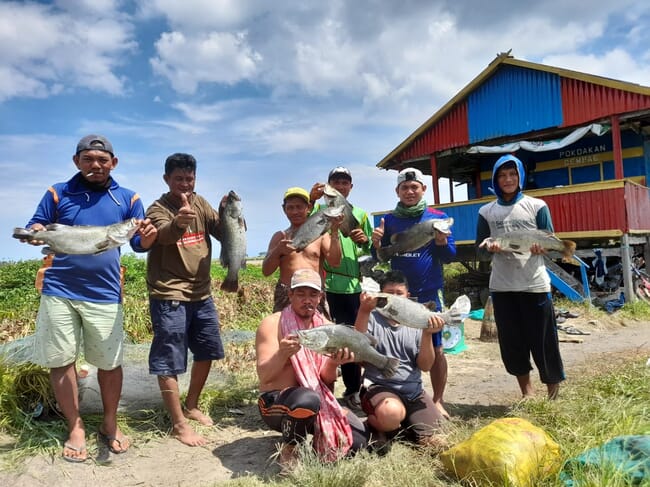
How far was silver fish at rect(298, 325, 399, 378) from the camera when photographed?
10.4ft

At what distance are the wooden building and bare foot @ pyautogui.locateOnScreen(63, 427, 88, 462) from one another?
12127 mm

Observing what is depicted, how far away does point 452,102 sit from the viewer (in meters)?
16.1

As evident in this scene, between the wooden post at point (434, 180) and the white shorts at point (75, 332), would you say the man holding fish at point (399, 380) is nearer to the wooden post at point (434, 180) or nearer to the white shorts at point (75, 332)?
the white shorts at point (75, 332)

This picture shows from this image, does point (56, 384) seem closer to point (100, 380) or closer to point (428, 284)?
point (100, 380)

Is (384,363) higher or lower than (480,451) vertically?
higher

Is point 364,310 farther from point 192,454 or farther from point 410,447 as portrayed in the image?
point 192,454

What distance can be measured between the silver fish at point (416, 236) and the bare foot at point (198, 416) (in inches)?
94.2

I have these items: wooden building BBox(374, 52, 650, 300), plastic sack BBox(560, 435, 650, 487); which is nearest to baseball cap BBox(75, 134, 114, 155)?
plastic sack BBox(560, 435, 650, 487)

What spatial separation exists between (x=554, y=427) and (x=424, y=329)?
1274 millimetres

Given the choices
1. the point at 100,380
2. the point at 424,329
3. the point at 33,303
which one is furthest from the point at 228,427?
the point at 33,303

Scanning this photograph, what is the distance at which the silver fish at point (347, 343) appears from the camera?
316cm

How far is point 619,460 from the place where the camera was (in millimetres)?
2652

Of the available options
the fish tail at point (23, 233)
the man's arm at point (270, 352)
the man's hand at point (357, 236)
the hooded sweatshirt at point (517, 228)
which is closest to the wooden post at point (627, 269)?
the hooded sweatshirt at point (517, 228)

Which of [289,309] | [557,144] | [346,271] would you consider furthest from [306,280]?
[557,144]
